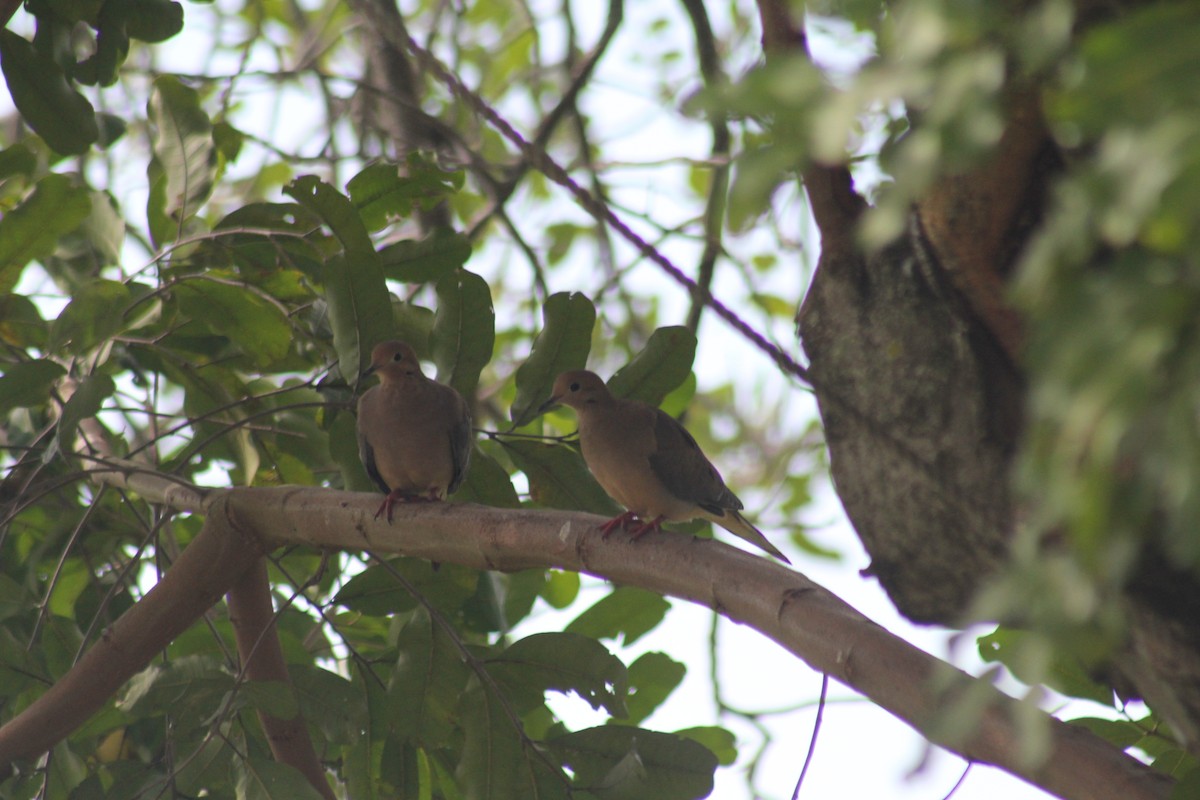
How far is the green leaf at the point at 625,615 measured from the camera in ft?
11.8

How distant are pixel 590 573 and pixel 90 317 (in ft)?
4.37

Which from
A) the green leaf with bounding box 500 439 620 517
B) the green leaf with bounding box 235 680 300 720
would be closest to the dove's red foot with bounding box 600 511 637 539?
the green leaf with bounding box 500 439 620 517

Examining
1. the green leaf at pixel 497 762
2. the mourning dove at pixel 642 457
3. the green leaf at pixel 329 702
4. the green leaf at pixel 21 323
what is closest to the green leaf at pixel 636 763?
the green leaf at pixel 497 762

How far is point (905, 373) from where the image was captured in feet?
6.72

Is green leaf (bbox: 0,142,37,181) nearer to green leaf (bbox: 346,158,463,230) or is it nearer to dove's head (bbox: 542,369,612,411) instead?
green leaf (bbox: 346,158,463,230)

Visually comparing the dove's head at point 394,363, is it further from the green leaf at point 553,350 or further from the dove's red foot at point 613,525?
the dove's red foot at point 613,525

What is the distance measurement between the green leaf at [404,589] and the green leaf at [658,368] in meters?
0.65

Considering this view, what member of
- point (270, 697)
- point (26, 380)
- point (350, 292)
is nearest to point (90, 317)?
point (26, 380)

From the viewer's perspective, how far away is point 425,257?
3.57m

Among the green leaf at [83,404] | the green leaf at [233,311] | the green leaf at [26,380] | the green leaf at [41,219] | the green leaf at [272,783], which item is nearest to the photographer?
the green leaf at [83,404]

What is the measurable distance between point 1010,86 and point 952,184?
191 millimetres

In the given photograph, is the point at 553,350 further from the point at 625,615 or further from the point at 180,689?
the point at 180,689

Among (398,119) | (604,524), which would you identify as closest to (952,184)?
(604,524)

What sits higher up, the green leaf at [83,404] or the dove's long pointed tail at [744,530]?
the dove's long pointed tail at [744,530]
